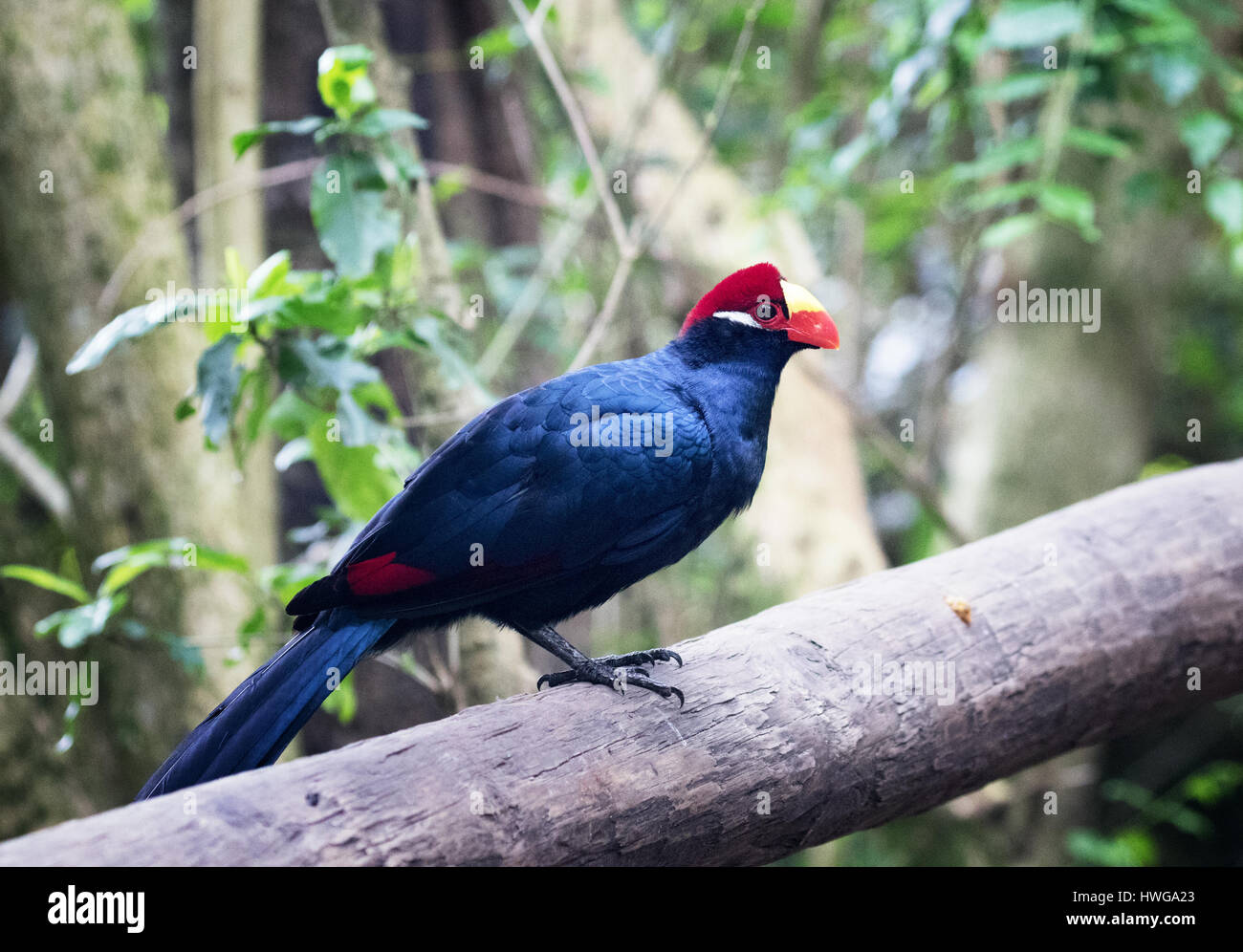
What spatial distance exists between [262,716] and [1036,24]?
2386 mm

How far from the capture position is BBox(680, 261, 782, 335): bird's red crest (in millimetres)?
2002

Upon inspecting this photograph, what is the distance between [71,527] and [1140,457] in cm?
402

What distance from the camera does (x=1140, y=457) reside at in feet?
13.8

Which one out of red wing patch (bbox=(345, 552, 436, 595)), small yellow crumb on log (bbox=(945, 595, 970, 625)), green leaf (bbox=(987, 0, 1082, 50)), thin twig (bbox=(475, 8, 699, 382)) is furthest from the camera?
thin twig (bbox=(475, 8, 699, 382))

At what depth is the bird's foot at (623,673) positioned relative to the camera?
180cm

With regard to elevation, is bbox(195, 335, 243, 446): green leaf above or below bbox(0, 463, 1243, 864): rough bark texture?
above

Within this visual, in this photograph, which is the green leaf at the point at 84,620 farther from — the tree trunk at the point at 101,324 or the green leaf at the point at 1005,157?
the green leaf at the point at 1005,157

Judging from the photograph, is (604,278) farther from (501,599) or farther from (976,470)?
(501,599)

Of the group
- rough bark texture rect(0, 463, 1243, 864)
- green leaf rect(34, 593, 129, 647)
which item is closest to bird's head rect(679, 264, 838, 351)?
rough bark texture rect(0, 463, 1243, 864)

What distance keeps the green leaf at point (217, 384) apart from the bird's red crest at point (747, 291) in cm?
97

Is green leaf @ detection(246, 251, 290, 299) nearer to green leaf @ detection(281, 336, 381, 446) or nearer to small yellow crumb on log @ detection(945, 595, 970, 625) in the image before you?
green leaf @ detection(281, 336, 381, 446)

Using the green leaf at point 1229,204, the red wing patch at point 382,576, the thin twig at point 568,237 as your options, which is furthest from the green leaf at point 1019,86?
the red wing patch at point 382,576

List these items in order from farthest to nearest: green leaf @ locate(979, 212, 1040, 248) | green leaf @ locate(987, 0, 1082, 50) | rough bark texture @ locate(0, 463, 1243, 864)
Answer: green leaf @ locate(979, 212, 1040, 248)
green leaf @ locate(987, 0, 1082, 50)
rough bark texture @ locate(0, 463, 1243, 864)
